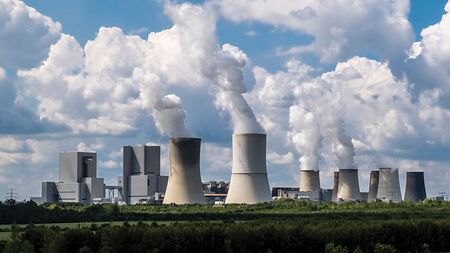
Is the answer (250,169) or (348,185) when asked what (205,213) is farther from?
(348,185)

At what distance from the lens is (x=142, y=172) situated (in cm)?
9806

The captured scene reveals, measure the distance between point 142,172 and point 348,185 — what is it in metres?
24.2

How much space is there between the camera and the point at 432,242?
137 feet

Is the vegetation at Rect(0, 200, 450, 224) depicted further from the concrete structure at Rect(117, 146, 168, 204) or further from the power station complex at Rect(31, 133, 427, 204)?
the concrete structure at Rect(117, 146, 168, 204)

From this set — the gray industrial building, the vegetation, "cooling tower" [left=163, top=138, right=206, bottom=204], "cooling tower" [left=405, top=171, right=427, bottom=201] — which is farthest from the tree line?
the gray industrial building

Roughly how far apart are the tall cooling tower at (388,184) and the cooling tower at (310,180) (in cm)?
1011

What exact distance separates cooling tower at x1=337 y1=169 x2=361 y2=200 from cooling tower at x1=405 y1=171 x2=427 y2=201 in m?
6.01

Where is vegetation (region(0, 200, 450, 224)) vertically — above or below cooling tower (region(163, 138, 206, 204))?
below

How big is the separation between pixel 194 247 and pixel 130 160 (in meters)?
63.1

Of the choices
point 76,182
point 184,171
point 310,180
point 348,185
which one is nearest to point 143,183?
point 76,182

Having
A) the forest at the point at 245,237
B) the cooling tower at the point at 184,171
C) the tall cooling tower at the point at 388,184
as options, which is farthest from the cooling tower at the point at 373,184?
the forest at the point at 245,237

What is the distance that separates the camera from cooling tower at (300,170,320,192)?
104375 millimetres

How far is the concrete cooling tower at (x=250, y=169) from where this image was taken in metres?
65.1

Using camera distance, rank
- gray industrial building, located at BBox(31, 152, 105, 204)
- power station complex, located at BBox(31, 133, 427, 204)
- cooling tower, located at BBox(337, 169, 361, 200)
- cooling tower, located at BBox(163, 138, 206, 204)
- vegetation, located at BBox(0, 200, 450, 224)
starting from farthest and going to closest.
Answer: gray industrial building, located at BBox(31, 152, 105, 204)
power station complex, located at BBox(31, 133, 427, 204)
cooling tower, located at BBox(337, 169, 361, 200)
cooling tower, located at BBox(163, 138, 206, 204)
vegetation, located at BBox(0, 200, 450, 224)
